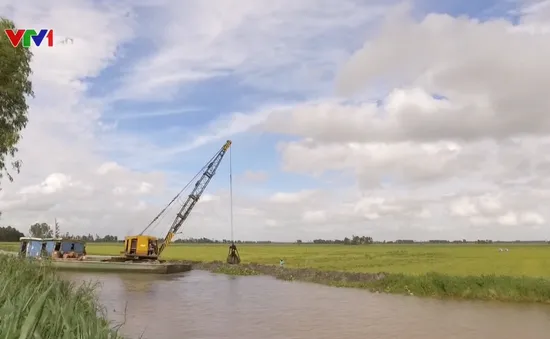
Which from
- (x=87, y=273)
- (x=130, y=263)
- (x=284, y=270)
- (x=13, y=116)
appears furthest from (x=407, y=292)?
(x=87, y=273)

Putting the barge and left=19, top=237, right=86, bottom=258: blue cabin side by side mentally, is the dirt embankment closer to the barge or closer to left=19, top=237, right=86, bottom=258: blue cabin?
the barge

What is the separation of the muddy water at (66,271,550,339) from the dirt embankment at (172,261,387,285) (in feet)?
12.1

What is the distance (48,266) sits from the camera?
14.9m

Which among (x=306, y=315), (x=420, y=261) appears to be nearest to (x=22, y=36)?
(x=306, y=315)

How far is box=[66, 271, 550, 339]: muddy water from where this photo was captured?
815 inches

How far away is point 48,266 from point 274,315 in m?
13.6

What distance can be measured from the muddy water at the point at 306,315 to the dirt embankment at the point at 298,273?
12.1ft

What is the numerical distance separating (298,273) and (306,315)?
23.3 m

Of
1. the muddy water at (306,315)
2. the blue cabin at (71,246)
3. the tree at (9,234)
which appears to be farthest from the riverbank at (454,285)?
the tree at (9,234)

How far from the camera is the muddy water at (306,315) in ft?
67.9

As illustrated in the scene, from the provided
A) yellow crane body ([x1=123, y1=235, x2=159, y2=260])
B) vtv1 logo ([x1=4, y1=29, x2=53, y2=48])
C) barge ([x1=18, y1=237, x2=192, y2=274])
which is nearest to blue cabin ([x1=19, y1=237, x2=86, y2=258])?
barge ([x1=18, y1=237, x2=192, y2=274])

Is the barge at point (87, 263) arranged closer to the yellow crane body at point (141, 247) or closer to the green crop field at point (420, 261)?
the yellow crane body at point (141, 247)

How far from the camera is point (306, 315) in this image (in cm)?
2539

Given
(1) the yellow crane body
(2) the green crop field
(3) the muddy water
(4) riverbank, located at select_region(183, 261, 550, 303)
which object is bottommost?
(3) the muddy water
